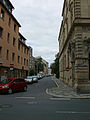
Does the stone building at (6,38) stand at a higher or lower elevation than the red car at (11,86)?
higher

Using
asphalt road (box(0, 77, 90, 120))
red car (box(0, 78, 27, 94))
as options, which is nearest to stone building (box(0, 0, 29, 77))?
red car (box(0, 78, 27, 94))

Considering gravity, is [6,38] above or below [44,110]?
above

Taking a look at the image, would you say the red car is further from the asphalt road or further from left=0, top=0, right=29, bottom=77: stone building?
left=0, top=0, right=29, bottom=77: stone building

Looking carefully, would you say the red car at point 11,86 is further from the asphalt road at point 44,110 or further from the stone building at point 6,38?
the stone building at point 6,38

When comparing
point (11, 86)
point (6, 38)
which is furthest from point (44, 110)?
point (6, 38)

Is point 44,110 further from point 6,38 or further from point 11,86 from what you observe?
point 6,38

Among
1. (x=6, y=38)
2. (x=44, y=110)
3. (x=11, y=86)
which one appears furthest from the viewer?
(x=6, y=38)

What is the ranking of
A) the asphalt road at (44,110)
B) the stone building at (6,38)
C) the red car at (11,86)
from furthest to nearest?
the stone building at (6,38), the red car at (11,86), the asphalt road at (44,110)

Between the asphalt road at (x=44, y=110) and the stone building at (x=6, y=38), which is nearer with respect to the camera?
the asphalt road at (x=44, y=110)

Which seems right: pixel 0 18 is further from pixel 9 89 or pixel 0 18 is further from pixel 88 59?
pixel 88 59

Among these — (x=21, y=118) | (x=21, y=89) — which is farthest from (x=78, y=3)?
(x=21, y=118)

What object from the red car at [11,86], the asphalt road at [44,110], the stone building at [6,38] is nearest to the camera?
the asphalt road at [44,110]

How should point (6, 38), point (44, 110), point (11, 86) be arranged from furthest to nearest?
point (6, 38) → point (11, 86) → point (44, 110)

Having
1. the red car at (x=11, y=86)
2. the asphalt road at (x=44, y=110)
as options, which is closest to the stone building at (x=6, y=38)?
the red car at (x=11, y=86)
